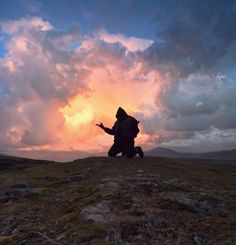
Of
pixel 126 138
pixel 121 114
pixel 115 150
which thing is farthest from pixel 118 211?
pixel 121 114

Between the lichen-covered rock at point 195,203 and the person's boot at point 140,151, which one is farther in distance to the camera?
the person's boot at point 140,151

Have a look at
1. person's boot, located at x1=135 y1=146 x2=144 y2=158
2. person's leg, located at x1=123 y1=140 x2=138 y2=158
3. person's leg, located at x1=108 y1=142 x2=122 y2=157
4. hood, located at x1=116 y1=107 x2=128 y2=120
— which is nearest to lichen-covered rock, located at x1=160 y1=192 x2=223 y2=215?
person's boot, located at x1=135 y1=146 x2=144 y2=158

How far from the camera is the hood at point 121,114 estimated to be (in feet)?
179

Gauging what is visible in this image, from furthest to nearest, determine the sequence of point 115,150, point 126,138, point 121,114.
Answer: point 121,114 < point 115,150 < point 126,138

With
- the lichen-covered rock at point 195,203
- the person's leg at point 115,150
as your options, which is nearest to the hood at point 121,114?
the person's leg at point 115,150

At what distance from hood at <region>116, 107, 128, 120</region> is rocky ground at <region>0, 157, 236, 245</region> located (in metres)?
14.3

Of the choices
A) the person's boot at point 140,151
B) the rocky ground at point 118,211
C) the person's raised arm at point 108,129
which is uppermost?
the person's raised arm at point 108,129

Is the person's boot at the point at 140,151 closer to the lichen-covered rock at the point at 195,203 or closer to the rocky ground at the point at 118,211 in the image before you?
the rocky ground at the point at 118,211

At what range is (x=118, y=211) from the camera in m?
25.7

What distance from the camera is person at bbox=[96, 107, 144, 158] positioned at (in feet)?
174

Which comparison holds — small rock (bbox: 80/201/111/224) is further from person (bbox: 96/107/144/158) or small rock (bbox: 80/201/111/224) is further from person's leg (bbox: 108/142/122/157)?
person's leg (bbox: 108/142/122/157)

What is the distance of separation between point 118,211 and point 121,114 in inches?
1166

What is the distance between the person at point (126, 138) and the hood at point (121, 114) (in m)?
0.22

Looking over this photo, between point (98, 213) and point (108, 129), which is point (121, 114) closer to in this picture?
point (108, 129)
